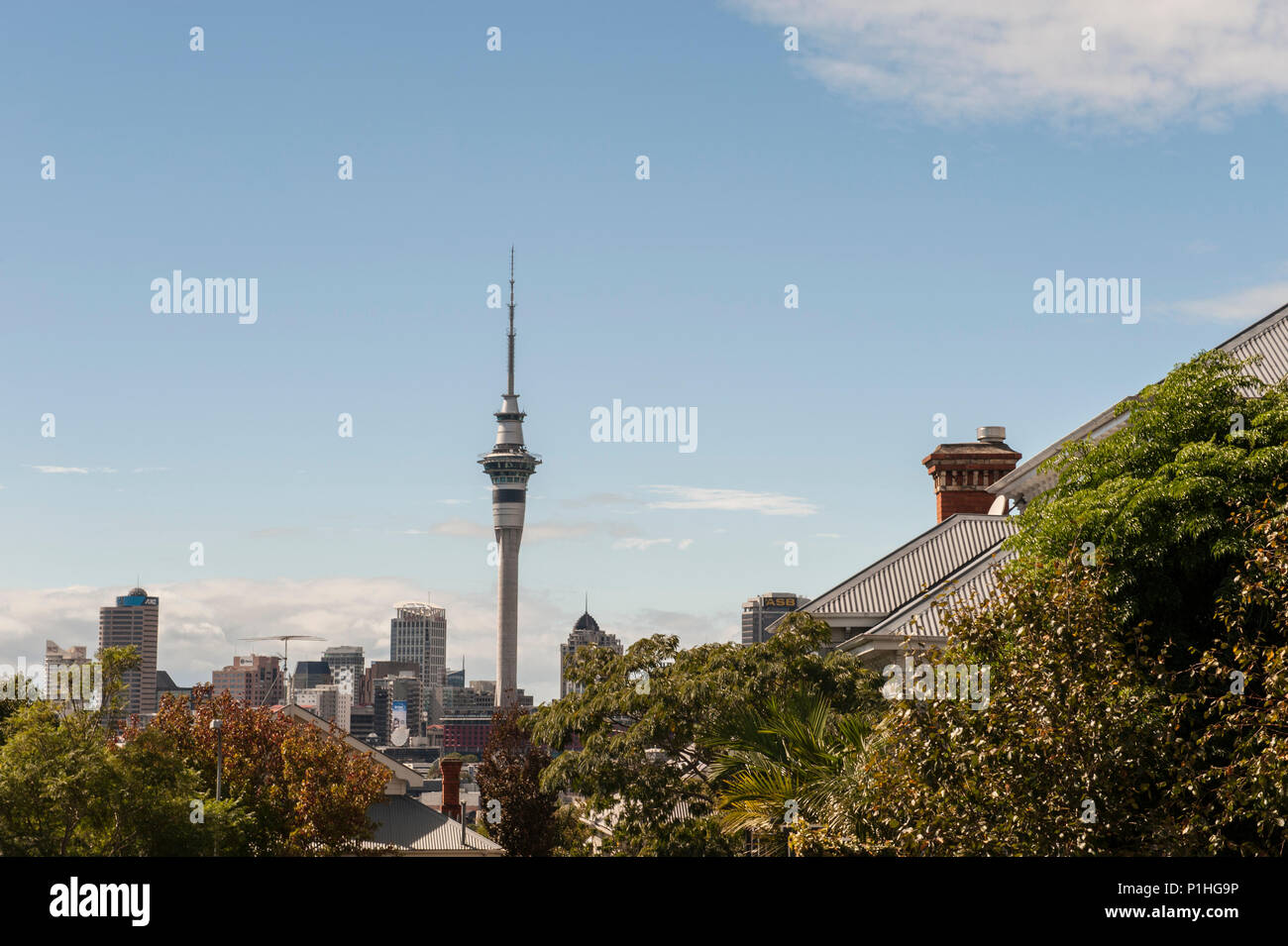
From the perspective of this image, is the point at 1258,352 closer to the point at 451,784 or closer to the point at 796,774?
the point at 796,774

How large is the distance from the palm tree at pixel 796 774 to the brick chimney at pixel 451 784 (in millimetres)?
47020

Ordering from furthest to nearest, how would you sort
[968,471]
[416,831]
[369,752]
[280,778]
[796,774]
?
[416,831], [369,752], [968,471], [280,778], [796,774]

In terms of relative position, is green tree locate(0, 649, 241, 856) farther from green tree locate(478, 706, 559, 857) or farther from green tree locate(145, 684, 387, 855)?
green tree locate(478, 706, 559, 857)

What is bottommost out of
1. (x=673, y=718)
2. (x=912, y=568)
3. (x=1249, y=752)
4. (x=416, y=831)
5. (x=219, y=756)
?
(x=416, y=831)

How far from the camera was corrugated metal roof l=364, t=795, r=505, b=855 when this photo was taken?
177 ft

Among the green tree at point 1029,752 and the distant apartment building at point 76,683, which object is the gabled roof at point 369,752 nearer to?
the distant apartment building at point 76,683

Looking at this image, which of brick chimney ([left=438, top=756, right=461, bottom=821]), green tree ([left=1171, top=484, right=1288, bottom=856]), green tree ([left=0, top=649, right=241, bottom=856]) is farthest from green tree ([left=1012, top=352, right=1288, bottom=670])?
brick chimney ([left=438, top=756, right=461, bottom=821])

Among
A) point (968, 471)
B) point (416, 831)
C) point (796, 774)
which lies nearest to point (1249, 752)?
point (796, 774)

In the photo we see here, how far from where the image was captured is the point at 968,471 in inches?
1945

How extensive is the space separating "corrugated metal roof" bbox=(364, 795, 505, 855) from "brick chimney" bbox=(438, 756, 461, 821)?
639 centimetres

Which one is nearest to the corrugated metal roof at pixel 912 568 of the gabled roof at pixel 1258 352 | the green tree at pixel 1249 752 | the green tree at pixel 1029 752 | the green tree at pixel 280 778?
the gabled roof at pixel 1258 352

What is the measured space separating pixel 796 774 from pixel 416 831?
132 ft
